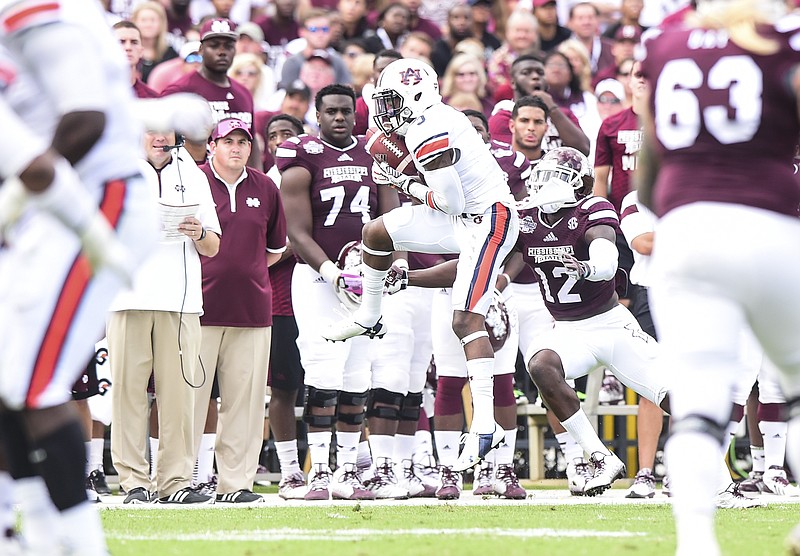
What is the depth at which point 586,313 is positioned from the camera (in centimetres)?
833

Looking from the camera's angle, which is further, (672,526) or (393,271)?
(393,271)

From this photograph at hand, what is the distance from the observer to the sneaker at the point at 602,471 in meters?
7.93

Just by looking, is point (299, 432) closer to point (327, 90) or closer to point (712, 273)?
point (327, 90)

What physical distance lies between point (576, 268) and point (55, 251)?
4.42 meters

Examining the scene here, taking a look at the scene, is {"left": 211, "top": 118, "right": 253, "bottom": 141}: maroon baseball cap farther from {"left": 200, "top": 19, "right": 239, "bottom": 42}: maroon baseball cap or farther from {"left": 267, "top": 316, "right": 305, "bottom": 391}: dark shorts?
{"left": 267, "top": 316, "right": 305, "bottom": 391}: dark shorts

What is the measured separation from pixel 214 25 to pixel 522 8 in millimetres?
4214

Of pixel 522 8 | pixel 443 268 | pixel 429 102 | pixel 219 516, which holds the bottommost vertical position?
pixel 219 516

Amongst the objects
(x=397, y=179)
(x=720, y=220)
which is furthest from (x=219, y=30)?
(x=720, y=220)

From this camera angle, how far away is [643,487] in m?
8.47

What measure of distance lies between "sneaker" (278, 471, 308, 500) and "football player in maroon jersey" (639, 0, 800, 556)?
4.80m

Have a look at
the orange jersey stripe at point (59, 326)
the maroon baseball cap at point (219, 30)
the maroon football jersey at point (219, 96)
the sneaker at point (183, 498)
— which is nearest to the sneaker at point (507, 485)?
the sneaker at point (183, 498)

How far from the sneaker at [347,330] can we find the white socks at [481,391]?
2.47ft


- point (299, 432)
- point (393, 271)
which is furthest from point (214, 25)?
point (299, 432)

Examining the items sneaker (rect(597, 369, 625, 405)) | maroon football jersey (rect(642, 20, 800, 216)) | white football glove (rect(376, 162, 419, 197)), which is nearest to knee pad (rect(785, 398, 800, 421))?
maroon football jersey (rect(642, 20, 800, 216))
